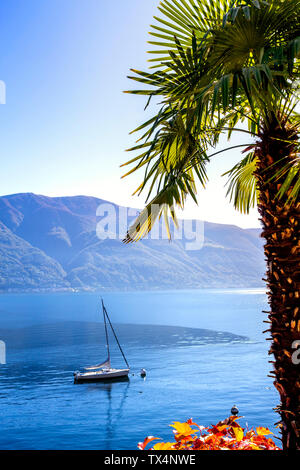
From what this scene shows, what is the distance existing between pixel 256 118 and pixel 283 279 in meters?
2.00

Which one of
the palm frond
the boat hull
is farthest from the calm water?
the palm frond

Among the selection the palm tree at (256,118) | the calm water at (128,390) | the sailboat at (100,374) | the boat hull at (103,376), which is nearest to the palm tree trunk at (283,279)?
the palm tree at (256,118)

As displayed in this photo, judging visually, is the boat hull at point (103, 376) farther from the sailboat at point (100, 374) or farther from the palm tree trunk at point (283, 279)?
the palm tree trunk at point (283, 279)

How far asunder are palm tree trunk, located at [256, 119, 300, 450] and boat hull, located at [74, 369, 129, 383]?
6289 centimetres

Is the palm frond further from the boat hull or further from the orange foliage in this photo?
the boat hull

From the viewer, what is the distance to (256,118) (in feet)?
17.6

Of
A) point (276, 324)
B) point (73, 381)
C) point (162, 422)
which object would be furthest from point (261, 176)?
A: point (73, 381)

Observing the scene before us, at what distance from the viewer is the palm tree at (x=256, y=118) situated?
4617 millimetres

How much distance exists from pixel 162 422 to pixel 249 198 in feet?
138

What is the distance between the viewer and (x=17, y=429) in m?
44.6

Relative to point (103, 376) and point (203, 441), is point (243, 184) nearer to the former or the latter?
point (203, 441)

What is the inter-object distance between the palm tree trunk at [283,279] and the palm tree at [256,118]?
0.01m
